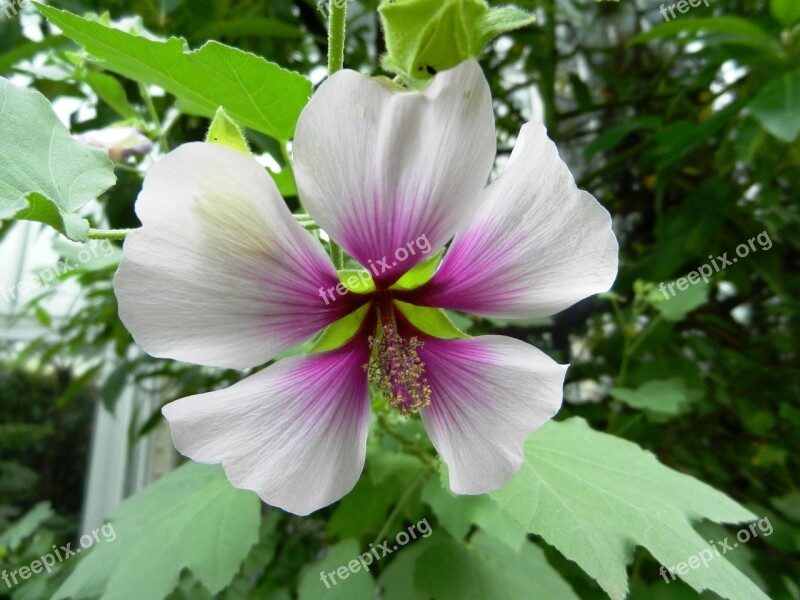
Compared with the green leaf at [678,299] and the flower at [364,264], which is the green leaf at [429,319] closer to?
the flower at [364,264]

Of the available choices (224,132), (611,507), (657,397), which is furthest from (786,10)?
(224,132)

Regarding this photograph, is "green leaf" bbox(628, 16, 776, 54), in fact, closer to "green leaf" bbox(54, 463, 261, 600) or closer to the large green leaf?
the large green leaf

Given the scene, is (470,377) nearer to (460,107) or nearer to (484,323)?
A: (460,107)

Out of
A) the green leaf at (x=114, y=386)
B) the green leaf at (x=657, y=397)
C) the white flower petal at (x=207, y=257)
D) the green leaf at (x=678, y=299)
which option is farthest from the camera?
the green leaf at (x=114, y=386)

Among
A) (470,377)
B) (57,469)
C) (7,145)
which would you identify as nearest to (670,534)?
(470,377)

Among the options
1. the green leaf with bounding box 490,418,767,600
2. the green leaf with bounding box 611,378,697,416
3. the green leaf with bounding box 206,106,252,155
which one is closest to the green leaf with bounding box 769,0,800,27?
the green leaf with bounding box 611,378,697,416

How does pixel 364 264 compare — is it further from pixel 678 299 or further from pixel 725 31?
pixel 725 31

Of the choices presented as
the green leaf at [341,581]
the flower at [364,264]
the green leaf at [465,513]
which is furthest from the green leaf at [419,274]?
the green leaf at [341,581]
